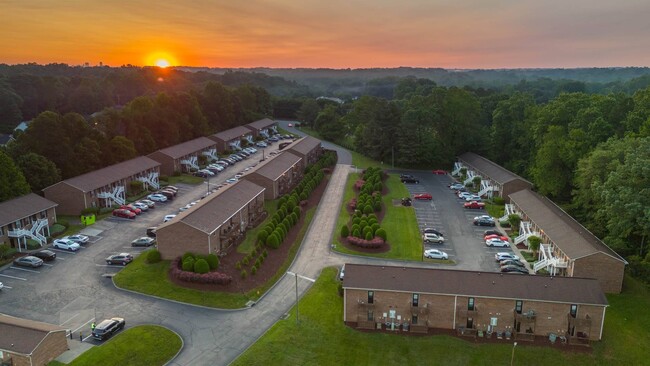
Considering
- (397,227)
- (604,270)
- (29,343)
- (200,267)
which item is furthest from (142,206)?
(604,270)

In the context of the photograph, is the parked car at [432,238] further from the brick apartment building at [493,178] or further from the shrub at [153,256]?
the shrub at [153,256]

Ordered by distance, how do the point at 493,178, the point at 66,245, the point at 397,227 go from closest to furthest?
1. the point at 66,245
2. the point at 397,227
3. the point at 493,178

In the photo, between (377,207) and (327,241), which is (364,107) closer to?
(377,207)

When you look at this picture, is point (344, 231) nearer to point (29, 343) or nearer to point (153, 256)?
point (153, 256)

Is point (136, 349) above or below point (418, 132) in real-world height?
below

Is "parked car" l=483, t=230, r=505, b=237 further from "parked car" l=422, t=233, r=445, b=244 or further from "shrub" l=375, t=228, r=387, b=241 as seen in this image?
"shrub" l=375, t=228, r=387, b=241

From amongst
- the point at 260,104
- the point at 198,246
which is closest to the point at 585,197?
the point at 198,246

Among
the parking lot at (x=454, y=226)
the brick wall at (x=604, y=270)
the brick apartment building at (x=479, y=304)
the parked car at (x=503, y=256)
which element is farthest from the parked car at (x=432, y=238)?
the brick apartment building at (x=479, y=304)
